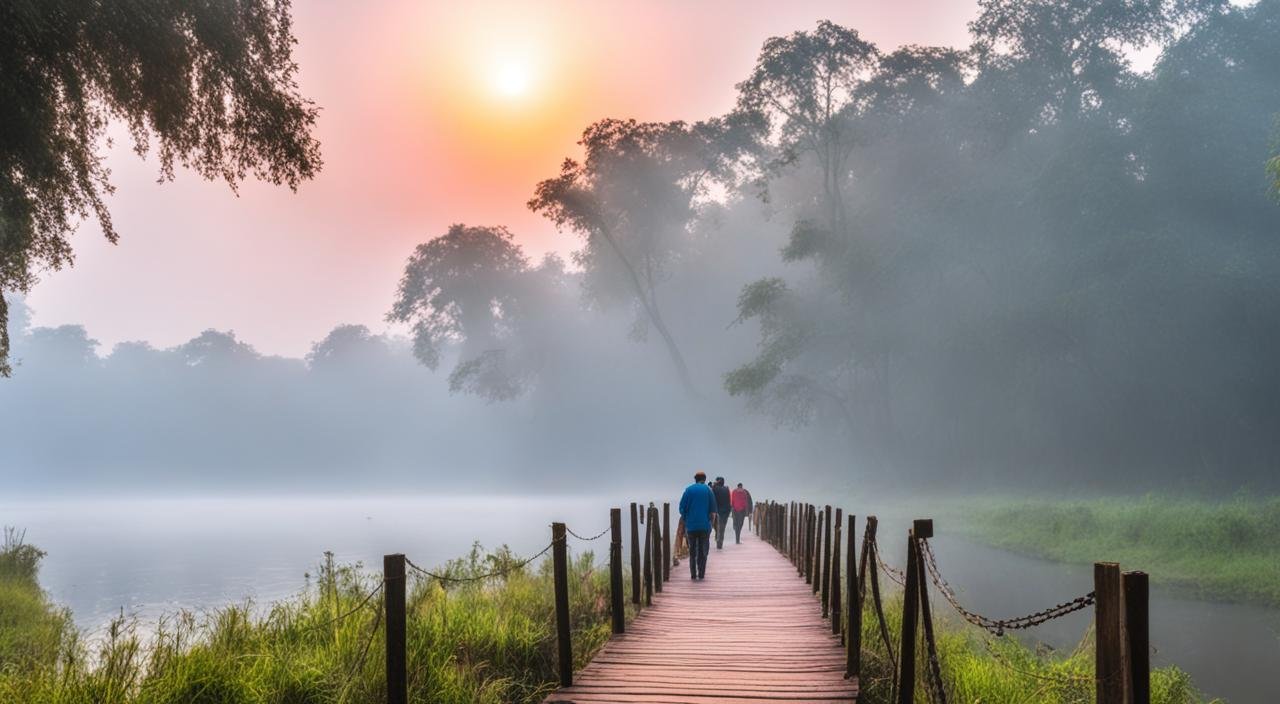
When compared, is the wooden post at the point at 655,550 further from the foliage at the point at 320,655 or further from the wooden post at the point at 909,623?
the wooden post at the point at 909,623

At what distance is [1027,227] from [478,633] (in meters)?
30.2

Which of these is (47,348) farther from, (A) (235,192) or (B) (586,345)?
(A) (235,192)

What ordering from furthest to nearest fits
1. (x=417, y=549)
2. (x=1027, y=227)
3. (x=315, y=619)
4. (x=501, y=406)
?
(x=501, y=406)
(x=1027, y=227)
(x=417, y=549)
(x=315, y=619)

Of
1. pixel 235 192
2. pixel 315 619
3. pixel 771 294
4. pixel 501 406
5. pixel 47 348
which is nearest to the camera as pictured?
pixel 315 619

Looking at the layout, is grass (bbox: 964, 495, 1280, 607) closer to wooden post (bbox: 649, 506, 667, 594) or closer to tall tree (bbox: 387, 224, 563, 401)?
wooden post (bbox: 649, 506, 667, 594)

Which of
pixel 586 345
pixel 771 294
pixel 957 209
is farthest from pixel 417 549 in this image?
pixel 586 345

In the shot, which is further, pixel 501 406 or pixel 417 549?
pixel 501 406

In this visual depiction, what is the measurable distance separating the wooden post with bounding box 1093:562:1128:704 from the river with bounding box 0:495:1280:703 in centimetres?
871

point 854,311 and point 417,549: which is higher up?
point 854,311

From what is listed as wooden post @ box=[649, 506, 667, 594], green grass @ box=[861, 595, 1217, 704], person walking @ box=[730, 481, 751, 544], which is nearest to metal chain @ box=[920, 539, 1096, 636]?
green grass @ box=[861, 595, 1217, 704]

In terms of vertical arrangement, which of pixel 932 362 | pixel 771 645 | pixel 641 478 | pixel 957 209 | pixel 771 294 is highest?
pixel 957 209

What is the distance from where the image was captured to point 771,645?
26.9 feet

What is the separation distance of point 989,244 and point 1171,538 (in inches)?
649

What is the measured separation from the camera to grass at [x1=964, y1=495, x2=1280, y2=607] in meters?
16.5
